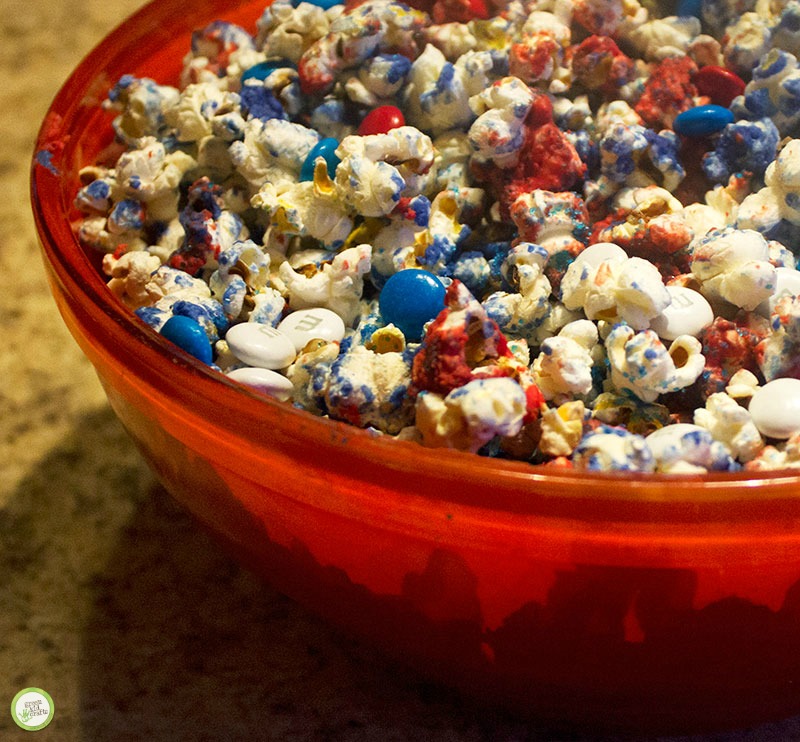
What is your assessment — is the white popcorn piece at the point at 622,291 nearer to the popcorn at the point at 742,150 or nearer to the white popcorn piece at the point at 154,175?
the popcorn at the point at 742,150

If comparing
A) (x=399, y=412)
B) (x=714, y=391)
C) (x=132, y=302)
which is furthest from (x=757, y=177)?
(x=132, y=302)

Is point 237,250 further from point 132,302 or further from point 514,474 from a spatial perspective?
point 514,474

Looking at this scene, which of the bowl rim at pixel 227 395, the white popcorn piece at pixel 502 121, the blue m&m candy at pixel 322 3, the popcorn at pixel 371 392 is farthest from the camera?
the blue m&m candy at pixel 322 3

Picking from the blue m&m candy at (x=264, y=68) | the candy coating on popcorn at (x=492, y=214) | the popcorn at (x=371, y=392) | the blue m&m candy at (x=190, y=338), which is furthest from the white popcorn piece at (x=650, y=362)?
the blue m&m candy at (x=264, y=68)

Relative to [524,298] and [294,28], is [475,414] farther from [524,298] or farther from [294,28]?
[294,28]

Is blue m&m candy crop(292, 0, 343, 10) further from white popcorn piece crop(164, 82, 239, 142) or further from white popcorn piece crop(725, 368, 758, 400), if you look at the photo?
white popcorn piece crop(725, 368, 758, 400)
